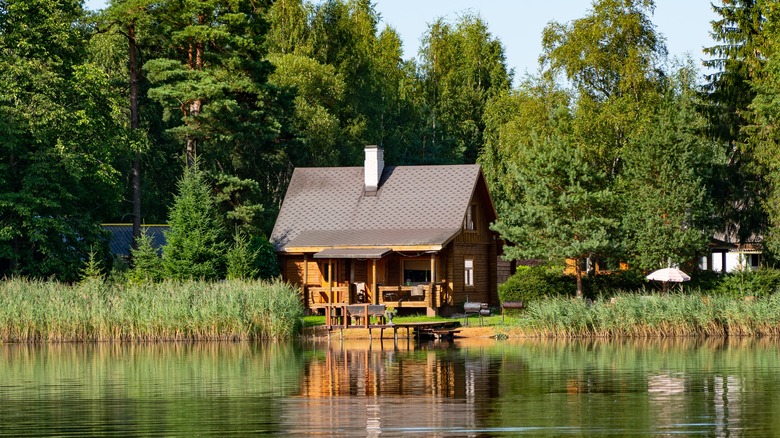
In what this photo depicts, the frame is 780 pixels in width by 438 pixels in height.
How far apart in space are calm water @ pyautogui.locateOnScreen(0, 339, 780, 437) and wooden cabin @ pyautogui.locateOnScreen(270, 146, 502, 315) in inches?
416

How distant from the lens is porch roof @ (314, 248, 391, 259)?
50344 mm

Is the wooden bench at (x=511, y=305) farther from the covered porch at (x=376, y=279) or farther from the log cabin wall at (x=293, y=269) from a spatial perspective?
the log cabin wall at (x=293, y=269)

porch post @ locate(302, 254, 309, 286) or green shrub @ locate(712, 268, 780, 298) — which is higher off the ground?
porch post @ locate(302, 254, 309, 286)

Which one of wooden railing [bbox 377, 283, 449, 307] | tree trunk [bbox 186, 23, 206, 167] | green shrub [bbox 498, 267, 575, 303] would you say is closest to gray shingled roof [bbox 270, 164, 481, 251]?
wooden railing [bbox 377, 283, 449, 307]

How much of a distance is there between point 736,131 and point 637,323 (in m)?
19.2

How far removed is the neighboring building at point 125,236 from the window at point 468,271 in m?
15.3

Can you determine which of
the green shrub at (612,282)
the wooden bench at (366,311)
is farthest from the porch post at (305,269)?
the green shrub at (612,282)

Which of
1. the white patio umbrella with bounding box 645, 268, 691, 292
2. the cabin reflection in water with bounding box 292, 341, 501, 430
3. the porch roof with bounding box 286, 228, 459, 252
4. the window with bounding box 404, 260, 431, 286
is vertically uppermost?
the porch roof with bounding box 286, 228, 459, 252

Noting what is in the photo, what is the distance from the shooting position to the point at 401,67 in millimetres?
89375

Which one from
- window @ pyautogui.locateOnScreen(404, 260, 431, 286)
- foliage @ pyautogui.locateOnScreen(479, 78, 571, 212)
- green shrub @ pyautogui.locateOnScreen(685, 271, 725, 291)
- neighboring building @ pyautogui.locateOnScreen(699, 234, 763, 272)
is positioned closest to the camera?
green shrub @ pyautogui.locateOnScreen(685, 271, 725, 291)

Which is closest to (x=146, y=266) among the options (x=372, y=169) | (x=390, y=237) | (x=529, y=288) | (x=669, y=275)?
(x=390, y=237)

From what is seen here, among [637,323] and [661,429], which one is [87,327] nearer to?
[637,323]

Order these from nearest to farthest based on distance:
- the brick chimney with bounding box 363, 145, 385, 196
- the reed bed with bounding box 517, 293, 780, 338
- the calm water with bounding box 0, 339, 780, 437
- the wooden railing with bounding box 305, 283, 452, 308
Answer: the calm water with bounding box 0, 339, 780, 437 < the reed bed with bounding box 517, 293, 780, 338 < the wooden railing with bounding box 305, 283, 452, 308 < the brick chimney with bounding box 363, 145, 385, 196

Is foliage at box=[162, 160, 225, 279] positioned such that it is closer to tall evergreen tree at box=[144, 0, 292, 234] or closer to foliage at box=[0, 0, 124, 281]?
foliage at box=[0, 0, 124, 281]
